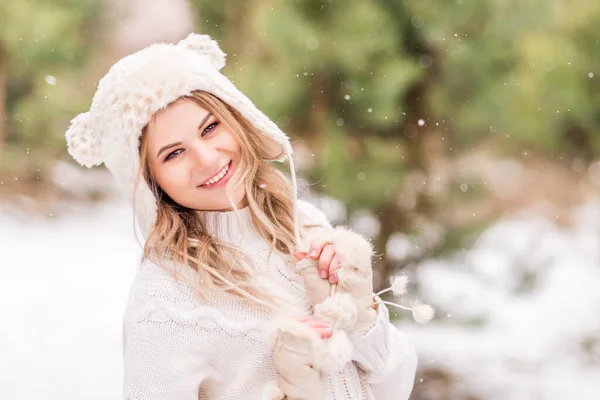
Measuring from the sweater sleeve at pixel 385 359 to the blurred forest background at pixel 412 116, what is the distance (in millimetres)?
1141

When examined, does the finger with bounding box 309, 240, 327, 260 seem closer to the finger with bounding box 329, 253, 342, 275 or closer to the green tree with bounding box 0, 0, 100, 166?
the finger with bounding box 329, 253, 342, 275

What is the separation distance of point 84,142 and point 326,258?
352mm

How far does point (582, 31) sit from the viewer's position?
2.61 metres

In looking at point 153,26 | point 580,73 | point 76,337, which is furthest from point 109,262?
point 580,73

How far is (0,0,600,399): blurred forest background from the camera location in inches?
82.0

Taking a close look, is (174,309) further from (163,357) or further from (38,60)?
(38,60)

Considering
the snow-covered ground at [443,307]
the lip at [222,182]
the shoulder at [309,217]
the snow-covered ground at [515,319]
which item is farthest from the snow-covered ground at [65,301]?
the lip at [222,182]

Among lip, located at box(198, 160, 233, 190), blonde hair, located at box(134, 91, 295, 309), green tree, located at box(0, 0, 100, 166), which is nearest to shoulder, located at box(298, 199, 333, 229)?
blonde hair, located at box(134, 91, 295, 309)

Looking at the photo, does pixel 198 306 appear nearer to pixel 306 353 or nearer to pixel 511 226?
pixel 306 353

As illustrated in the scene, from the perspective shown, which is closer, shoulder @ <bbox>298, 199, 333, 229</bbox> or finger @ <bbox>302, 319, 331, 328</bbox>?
finger @ <bbox>302, 319, 331, 328</bbox>

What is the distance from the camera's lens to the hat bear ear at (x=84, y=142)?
0.90 m

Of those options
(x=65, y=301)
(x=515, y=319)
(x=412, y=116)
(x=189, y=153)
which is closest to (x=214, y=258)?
(x=189, y=153)

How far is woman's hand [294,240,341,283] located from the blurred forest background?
4.11ft

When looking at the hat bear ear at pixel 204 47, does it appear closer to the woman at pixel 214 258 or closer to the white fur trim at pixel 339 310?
the woman at pixel 214 258
